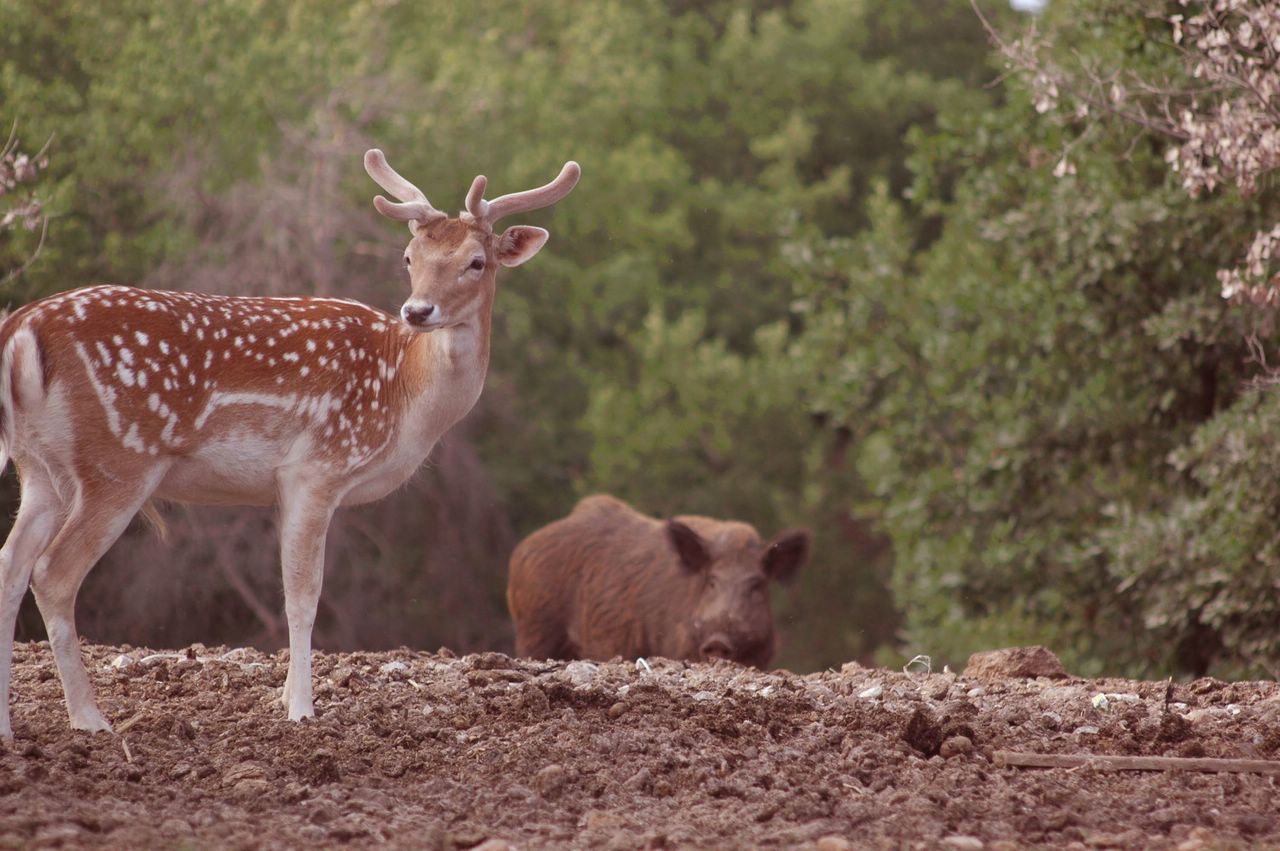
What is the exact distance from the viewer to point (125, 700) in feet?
25.0

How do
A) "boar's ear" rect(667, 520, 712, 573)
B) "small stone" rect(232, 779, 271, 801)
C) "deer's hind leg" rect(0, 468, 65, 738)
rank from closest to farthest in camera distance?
1. "small stone" rect(232, 779, 271, 801)
2. "deer's hind leg" rect(0, 468, 65, 738)
3. "boar's ear" rect(667, 520, 712, 573)

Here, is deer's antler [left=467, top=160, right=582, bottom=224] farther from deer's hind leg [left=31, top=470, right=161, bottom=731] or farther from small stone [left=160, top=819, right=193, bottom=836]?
small stone [left=160, top=819, right=193, bottom=836]

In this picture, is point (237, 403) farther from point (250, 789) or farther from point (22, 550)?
point (250, 789)

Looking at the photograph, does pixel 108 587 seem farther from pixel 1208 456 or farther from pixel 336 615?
pixel 1208 456

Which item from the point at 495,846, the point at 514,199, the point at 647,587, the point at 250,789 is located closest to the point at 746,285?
the point at 647,587

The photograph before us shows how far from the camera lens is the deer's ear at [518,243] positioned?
8188mm

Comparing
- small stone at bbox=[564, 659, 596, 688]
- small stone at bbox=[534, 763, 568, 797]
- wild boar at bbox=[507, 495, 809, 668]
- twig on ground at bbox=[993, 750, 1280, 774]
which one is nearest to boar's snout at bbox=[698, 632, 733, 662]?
wild boar at bbox=[507, 495, 809, 668]

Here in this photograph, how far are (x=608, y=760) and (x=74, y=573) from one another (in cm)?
232

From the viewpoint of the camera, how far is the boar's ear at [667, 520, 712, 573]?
12586mm

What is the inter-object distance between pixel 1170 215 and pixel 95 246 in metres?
13.2

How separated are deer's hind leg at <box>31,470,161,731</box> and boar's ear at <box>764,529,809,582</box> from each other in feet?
21.6

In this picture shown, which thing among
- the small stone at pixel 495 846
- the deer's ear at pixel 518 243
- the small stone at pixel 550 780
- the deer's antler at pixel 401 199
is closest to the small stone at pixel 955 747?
the small stone at pixel 550 780

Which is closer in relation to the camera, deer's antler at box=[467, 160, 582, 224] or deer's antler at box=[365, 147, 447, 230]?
deer's antler at box=[365, 147, 447, 230]

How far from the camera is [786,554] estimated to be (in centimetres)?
1287
